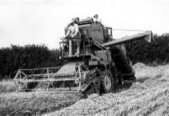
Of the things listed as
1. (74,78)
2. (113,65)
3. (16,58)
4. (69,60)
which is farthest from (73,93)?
(16,58)

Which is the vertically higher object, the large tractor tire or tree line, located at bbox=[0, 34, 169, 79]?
tree line, located at bbox=[0, 34, 169, 79]

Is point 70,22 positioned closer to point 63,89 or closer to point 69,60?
point 69,60

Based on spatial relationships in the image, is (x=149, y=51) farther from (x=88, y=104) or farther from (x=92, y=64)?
(x=88, y=104)

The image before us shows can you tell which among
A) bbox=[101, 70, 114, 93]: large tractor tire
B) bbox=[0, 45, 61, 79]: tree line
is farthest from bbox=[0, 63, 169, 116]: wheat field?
bbox=[0, 45, 61, 79]: tree line

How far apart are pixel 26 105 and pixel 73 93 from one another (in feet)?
5.82

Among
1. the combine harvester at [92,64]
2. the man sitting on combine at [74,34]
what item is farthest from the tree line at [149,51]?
the man sitting on combine at [74,34]

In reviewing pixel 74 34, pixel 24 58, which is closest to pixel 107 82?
pixel 74 34

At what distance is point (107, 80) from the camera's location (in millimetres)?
13305

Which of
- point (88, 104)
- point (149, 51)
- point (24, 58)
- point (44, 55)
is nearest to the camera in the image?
point (88, 104)

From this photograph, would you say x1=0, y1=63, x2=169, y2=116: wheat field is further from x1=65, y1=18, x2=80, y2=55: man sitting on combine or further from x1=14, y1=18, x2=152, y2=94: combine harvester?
x1=65, y1=18, x2=80, y2=55: man sitting on combine

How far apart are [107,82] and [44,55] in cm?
1274

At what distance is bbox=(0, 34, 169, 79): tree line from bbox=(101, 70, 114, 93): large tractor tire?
38.6 feet

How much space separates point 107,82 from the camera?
13.3 m

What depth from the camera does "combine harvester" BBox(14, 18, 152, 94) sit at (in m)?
12.1
